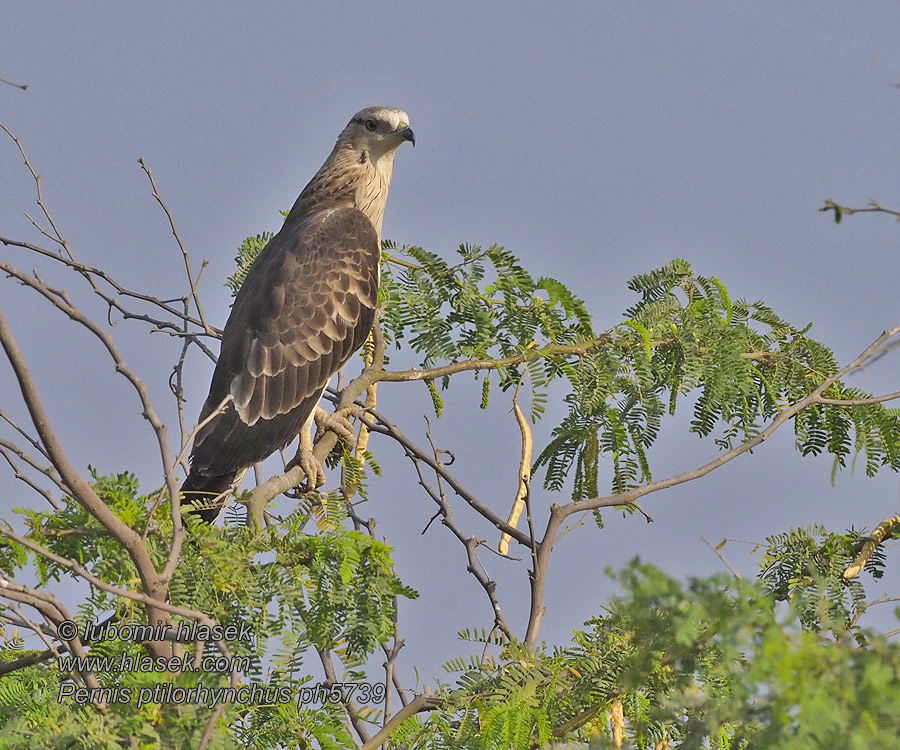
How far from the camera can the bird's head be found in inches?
296

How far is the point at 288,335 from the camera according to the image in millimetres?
6512

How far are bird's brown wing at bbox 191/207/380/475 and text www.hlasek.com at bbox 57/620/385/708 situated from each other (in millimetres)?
2414

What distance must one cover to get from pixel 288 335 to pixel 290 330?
0.04 m

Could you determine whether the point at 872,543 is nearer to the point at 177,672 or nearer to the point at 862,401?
the point at 862,401

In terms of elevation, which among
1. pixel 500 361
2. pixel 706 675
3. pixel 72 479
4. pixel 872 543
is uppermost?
pixel 500 361

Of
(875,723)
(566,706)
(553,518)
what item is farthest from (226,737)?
(875,723)

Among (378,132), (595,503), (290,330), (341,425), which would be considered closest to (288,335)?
(290,330)

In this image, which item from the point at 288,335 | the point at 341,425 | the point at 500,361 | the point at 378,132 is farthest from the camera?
the point at 378,132

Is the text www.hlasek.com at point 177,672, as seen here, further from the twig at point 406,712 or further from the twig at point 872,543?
the twig at point 872,543

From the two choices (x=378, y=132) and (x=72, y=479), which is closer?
(x=72, y=479)

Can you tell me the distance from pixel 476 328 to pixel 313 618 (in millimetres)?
2030

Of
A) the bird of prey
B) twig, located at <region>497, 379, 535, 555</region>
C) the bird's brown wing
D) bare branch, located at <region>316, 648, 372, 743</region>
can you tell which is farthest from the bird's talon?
bare branch, located at <region>316, 648, 372, 743</region>

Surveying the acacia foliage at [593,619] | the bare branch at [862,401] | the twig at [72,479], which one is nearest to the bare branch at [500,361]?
the acacia foliage at [593,619]

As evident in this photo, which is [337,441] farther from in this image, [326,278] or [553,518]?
[553,518]
